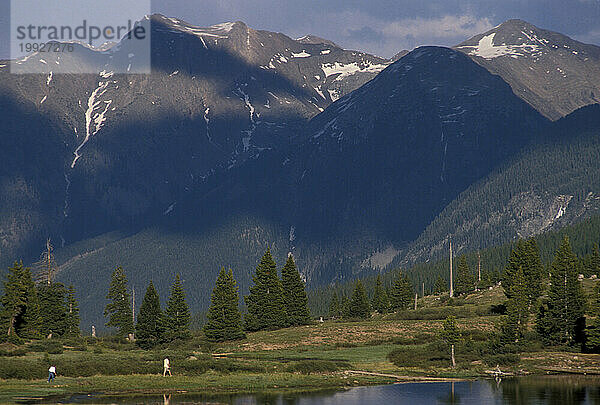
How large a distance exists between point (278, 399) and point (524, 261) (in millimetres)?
83104

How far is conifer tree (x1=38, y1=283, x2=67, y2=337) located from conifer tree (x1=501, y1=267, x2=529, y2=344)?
72431 mm

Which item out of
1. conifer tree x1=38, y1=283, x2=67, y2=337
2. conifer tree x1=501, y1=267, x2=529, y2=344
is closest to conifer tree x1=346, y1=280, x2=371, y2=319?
conifer tree x1=38, y1=283, x2=67, y2=337

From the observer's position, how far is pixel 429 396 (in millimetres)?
75562

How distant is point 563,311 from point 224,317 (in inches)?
2054

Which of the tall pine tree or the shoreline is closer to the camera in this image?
the shoreline

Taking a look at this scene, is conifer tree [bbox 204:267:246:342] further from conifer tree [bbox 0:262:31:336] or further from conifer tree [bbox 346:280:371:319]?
conifer tree [bbox 346:280:371:319]

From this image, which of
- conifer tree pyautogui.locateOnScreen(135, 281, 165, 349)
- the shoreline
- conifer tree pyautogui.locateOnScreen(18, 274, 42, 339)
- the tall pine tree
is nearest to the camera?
the shoreline

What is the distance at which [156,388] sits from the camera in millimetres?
79312

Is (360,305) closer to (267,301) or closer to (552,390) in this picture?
(267,301)

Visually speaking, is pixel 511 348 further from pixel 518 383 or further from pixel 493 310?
pixel 493 310

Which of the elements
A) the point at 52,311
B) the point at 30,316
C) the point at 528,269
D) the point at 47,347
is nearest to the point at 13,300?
the point at 47,347

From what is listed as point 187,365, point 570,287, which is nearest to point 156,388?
point 187,365

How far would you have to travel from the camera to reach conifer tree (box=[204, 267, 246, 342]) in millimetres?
131875

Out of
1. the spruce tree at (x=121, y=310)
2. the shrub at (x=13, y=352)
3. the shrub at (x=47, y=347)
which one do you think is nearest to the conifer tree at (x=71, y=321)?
the spruce tree at (x=121, y=310)
